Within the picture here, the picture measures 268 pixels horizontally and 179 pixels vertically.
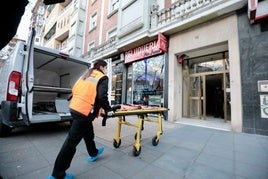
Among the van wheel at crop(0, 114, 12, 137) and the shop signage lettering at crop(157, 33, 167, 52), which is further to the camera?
the shop signage lettering at crop(157, 33, 167, 52)

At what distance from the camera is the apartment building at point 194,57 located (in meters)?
4.67

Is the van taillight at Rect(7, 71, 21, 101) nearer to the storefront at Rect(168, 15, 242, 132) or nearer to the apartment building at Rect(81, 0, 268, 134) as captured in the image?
the apartment building at Rect(81, 0, 268, 134)

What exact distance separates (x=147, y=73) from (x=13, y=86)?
664cm

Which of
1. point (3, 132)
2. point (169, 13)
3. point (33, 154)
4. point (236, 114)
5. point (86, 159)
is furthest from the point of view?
point (169, 13)

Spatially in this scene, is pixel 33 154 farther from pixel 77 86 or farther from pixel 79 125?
pixel 77 86

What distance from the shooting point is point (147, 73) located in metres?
8.67

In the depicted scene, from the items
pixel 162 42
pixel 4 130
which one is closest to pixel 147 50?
pixel 162 42

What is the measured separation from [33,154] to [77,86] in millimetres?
1714

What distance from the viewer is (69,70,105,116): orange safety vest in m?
1.91

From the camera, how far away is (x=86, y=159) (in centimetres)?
245

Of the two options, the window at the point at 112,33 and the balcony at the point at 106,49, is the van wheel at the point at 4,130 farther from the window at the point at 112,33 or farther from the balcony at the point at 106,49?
the window at the point at 112,33

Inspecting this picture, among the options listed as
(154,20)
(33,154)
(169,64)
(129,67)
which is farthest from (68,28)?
(33,154)

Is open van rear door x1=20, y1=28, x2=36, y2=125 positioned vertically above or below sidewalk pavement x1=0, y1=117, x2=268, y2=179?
above

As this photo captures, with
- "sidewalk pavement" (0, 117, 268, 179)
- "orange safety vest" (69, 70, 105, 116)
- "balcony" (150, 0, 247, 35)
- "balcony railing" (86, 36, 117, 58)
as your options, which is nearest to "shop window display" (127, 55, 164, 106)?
"balcony" (150, 0, 247, 35)
